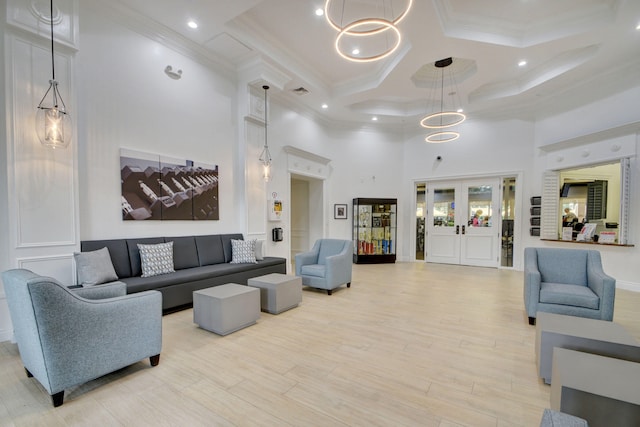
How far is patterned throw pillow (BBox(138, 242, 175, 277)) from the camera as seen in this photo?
3.93 metres

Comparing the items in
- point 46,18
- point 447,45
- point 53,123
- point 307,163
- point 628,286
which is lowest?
point 628,286

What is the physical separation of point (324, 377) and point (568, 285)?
348cm

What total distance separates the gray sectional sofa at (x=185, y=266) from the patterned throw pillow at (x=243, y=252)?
11cm

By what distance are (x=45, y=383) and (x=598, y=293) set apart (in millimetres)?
5263

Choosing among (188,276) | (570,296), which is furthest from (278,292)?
(570,296)

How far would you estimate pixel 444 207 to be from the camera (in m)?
8.29

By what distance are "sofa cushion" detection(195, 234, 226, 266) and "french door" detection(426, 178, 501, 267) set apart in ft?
20.0

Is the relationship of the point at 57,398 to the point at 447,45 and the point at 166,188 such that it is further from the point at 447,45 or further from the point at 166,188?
the point at 447,45

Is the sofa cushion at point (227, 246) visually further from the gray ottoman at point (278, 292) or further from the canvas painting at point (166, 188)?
the gray ottoman at point (278, 292)

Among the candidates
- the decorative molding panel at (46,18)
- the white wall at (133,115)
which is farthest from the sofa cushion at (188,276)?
the decorative molding panel at (46,18)

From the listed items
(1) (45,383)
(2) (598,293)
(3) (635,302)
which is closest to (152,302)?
(1) (45,383)

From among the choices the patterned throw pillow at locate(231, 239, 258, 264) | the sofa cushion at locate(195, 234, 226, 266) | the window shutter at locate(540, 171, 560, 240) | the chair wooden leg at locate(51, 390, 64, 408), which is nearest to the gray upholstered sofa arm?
the chair wooden leg at locate(51, 390, 64, 408)

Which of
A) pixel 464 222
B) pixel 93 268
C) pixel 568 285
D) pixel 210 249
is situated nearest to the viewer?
pixel 93 268

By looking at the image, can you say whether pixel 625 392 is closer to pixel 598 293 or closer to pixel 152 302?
pixel 598 293
